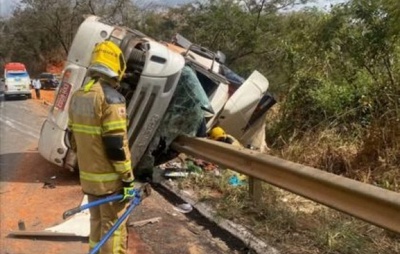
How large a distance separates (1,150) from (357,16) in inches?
258

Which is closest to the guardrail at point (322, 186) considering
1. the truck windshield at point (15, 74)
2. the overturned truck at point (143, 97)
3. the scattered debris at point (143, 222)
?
the scattered debris at point (143, 222)

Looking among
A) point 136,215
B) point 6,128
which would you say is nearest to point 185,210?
point 136,215

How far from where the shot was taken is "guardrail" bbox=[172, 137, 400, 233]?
3213 mm

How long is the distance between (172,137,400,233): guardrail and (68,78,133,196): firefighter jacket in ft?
4.45

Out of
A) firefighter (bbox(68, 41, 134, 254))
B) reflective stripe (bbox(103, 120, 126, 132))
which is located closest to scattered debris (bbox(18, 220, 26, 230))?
firefighter (bbox(68, 41, 134, 254))

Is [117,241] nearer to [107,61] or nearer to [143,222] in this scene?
[143,222]

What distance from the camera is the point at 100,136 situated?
141 inches

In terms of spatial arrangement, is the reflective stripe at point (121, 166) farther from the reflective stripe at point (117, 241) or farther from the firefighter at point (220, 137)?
the firefighter at point (220, 137)

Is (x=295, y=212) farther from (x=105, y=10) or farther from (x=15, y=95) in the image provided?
(x=105, y=10)

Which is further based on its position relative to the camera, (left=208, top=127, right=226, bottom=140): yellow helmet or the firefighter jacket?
(left=208, top=127, right=226, bottom=140): yellow helmet

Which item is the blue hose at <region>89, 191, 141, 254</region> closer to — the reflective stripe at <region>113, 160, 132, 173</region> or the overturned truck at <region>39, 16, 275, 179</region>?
the reflective stripe at <region>113, 160, 132, 173</region>

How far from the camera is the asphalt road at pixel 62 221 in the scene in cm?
423

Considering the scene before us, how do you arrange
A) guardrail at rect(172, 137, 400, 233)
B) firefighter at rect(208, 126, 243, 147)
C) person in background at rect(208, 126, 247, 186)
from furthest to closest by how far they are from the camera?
firefighter at rect(208, 126, 243, 147) → person in background at rect(208, 126, 247, 186) → guardrail at rect(172, 137, 400, 233)

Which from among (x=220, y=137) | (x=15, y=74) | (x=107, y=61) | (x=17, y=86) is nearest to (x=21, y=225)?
(x=107, y=61)
